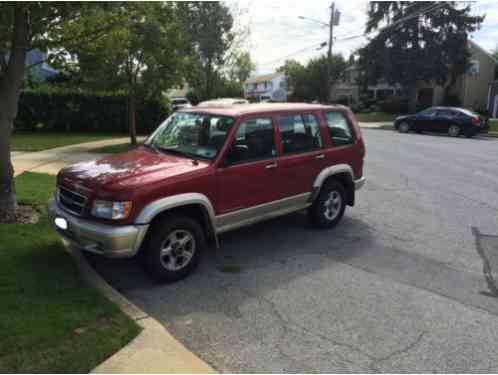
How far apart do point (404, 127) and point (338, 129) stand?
1939cm

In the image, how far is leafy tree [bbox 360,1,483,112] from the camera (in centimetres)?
3503

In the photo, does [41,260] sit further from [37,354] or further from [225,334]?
[225,334]

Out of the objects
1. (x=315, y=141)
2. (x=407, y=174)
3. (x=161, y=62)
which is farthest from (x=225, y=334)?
(x=161, y=62)

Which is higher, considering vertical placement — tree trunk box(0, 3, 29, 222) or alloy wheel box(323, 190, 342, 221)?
A: tree trunk box(0, 3, 29, 222)

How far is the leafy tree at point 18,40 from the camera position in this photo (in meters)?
5.50

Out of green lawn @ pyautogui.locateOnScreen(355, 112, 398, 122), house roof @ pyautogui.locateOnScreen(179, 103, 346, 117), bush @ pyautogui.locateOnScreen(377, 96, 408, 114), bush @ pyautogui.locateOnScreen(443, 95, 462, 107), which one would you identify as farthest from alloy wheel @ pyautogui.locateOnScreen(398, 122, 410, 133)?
bush @ pyautogui.locateOnScreen(443, 95, 462, 107)

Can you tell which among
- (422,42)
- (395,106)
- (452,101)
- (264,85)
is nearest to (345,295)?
(422,42)

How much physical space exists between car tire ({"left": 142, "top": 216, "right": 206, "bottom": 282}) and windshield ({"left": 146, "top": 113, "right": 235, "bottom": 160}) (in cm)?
87

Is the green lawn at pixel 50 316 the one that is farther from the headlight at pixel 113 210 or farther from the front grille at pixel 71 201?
the headlight at pixel 113 210

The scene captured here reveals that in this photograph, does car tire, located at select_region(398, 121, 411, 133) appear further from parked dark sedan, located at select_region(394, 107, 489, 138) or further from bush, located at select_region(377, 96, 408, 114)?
bush, located at select_region(377, 96, 408, 114)

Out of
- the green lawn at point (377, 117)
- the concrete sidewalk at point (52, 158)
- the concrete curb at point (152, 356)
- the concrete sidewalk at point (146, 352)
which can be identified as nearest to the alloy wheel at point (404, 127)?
the green lawn at point (377, 117)

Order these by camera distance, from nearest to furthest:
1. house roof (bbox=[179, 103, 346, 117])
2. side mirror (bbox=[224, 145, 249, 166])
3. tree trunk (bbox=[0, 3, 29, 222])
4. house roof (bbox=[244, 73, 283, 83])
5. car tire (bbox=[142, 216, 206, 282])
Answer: car tire (bbox=[142, 216, 206, 282]) < side mirror (bbox=[224, 145, 249, 166]) < house roof (bbox=[179, 103, 346, 117]) < tree trunk (bbox=[0, 3, 29, 222]) < house roof (bbox=[244, 73, 283, 83])

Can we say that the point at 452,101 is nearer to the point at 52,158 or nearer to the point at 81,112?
the point at 81,112

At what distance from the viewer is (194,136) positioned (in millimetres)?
5254
